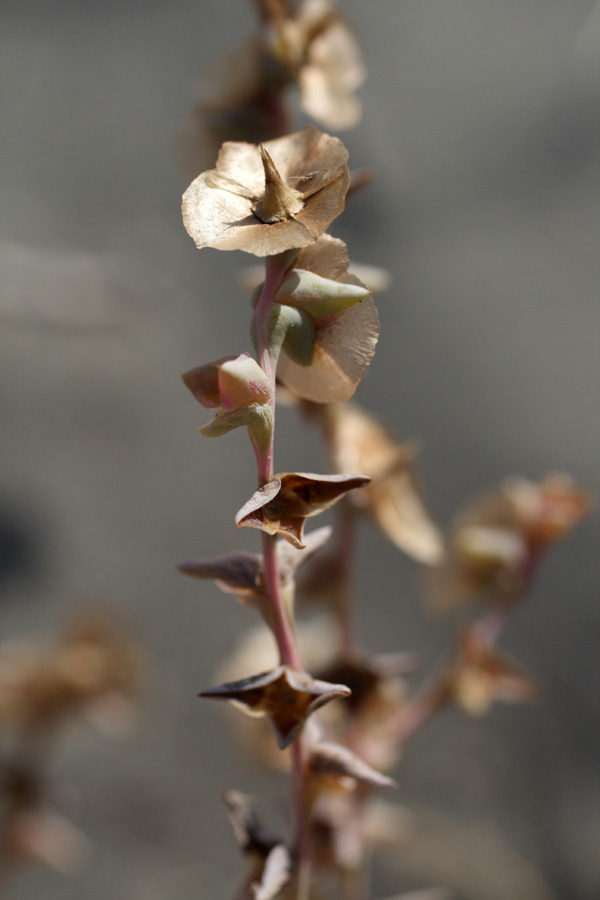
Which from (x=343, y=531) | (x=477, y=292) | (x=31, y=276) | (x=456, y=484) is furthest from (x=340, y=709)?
(x=31, y=276)

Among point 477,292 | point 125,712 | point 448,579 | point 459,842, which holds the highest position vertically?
point 477,292

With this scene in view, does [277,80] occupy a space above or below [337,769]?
above

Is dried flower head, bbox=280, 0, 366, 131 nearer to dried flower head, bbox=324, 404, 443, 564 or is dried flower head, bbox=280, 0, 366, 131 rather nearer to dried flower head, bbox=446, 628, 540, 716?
dried flower head, bbox=324, 404, 443, 564

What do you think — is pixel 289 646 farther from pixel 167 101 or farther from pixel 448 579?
pixel 167 101

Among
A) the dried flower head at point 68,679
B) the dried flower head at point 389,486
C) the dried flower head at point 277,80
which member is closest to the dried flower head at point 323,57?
the dried flower head at point 277,80

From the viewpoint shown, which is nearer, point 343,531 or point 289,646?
point 289,646

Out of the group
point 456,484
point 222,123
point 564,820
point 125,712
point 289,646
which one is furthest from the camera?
point 456,484

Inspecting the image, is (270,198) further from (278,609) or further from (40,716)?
(40,716)

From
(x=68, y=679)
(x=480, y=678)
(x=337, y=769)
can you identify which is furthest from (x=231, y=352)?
(x=337, y=769)
